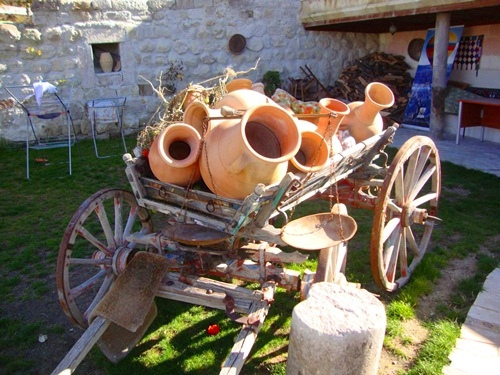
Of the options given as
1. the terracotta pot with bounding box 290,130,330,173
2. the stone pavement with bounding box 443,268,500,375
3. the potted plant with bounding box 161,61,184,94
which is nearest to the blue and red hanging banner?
the potted plant with bounding box 161,61,184,94

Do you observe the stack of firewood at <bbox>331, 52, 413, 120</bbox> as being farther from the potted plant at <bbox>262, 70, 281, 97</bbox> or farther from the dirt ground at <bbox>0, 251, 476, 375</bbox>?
the dirt ground at <bbox>0, 251, 476, 375</bbox>

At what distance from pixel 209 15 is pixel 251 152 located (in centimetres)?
638

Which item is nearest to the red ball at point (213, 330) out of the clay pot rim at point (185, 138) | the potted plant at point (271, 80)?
the clay pot rim at point (185, 138)

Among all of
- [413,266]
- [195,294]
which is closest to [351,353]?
[195,294]

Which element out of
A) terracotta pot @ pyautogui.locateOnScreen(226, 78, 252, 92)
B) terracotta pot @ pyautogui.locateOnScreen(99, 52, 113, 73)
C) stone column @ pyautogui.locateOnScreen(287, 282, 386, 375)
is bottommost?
stone column @ pyautogui.locateOnScreen(287, 282, 386, 375)

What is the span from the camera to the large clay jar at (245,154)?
1979 mm

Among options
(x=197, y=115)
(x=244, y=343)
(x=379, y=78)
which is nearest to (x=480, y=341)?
(x=244, y=343)

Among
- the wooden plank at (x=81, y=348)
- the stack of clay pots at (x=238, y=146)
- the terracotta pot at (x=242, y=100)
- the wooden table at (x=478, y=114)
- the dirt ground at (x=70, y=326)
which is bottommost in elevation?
the dirt ground at (x=70, y=326)

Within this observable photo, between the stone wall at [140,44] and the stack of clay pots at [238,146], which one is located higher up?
the stone wall at [140,44]

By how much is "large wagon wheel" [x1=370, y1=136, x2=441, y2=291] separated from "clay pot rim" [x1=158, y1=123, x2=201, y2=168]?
1.07m

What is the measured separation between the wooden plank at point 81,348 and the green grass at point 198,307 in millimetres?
397

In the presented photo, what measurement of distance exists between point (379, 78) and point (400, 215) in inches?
252

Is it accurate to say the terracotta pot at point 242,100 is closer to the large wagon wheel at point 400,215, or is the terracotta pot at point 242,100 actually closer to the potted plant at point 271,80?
the large wagon wheel at point 400,215

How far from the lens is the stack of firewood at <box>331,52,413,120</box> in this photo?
8445 millimetres
